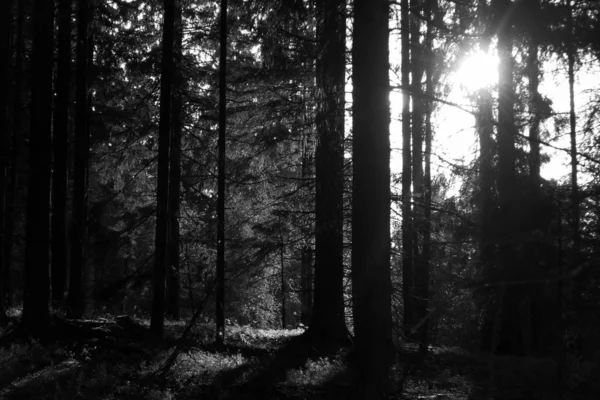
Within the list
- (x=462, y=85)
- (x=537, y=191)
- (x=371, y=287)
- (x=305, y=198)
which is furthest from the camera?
(x=305, y=198)

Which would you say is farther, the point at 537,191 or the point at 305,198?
the point at 305,198

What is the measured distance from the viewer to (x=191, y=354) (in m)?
12.6

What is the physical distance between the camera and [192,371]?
11.0 m

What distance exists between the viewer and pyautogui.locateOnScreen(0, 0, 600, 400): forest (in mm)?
5766

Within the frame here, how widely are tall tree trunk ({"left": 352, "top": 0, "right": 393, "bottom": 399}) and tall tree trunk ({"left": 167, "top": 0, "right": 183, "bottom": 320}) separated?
570cm

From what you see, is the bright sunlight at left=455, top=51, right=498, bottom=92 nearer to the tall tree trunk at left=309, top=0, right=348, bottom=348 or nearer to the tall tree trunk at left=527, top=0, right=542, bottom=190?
the tall tree trunk at left=527, top=0, right=542, bottom=190

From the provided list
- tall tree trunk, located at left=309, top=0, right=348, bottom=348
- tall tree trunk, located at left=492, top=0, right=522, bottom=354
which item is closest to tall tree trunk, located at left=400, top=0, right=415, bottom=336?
tall tree trunk, located at left=309, top=0, right=348, bottom=348

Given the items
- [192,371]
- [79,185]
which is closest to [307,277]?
[192,371]

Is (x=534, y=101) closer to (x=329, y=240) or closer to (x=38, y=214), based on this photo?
(x=329, y=240)

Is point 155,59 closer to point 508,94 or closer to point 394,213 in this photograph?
point 394,213

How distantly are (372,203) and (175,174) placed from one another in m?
13.8

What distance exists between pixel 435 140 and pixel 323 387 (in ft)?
17.9

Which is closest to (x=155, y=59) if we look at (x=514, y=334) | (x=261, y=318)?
(x=514, y=334)

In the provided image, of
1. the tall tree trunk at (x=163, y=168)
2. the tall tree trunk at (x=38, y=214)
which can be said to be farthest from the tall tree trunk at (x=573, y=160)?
the tall tree trunk at (x=38, y=214)
